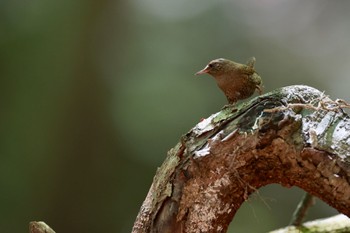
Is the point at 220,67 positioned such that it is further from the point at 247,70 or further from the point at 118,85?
the point at 118,85

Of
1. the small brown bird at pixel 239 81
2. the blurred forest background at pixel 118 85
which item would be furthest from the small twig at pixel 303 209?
the blurred forest background at pixel 118 85

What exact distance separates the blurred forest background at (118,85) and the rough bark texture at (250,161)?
1474mm

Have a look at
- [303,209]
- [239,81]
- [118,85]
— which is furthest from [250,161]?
[118,85]

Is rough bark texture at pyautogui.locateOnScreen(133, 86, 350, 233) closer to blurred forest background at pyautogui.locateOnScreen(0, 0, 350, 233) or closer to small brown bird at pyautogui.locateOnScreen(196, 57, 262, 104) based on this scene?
small brown bird at pyautogui.locateOnScreen(196, 57, 262, 104)

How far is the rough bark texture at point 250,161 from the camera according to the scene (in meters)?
0.77

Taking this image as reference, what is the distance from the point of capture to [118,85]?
→ 2.49 m

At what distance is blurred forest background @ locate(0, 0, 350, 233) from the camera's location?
2354 mm

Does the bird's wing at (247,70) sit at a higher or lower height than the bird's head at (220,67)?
lower

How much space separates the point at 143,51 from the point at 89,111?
1.28 feet

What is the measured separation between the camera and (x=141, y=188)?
255 cm

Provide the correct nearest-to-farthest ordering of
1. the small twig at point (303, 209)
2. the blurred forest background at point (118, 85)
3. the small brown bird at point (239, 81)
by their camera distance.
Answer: the small brown bird at point (239, 81) → the small twig at point (303, 209) → the blurred forest background at point (118, 85)

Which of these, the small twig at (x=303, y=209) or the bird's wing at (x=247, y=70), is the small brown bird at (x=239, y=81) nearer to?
the bird's wing at (x=247, y=70)

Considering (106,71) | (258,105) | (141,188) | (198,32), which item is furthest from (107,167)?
(258,105)

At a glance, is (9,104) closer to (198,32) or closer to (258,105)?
(198,32)
